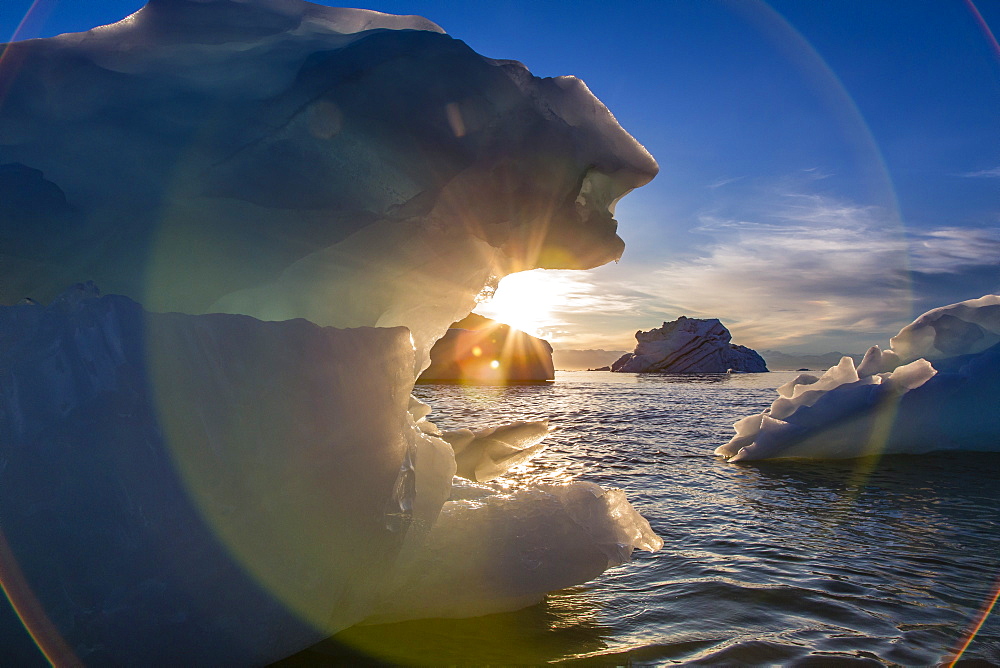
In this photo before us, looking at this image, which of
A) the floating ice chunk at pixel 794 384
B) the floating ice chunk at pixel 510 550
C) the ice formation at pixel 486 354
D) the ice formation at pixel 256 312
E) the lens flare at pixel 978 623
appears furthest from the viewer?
the ice formation at pixel 486 354

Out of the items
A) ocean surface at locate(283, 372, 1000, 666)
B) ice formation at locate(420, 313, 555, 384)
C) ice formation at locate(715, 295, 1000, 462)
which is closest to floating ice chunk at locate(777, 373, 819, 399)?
ice formation at locate(715, 295, 1000, 462)

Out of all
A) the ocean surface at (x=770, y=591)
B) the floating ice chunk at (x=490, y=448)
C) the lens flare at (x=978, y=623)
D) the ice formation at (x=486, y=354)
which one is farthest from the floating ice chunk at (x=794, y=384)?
the ice formation at (x=486, y=354)

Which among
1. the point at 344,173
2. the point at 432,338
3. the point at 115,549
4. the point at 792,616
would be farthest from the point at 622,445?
the point at 115,549

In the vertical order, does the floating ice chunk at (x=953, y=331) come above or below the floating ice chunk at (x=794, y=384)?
above

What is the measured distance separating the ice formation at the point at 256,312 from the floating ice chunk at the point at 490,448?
5.37ft

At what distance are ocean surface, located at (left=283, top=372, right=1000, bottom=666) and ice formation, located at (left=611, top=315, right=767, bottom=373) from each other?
4885 cm

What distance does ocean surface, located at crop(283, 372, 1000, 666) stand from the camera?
2344 mm

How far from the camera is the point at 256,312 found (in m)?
3.18

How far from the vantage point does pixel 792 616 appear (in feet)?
8.91

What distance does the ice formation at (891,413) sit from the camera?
7508mm

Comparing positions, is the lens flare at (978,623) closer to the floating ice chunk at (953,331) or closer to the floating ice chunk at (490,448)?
the floating ice chunk at (490,448)

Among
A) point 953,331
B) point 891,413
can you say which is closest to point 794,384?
point 891,413

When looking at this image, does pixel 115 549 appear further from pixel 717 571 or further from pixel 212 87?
pixel 717 571

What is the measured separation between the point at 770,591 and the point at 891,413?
20.0 feet
